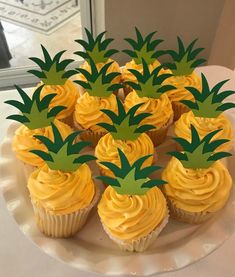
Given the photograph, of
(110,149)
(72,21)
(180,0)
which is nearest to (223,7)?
(180,0)

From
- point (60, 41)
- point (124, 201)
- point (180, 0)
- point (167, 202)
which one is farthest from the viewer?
point (60, 41)

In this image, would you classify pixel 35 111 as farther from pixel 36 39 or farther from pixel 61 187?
pixel 36 39

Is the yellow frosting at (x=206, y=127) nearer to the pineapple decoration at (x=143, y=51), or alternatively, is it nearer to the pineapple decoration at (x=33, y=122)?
the pineapple decoration at (x=143, y=51)

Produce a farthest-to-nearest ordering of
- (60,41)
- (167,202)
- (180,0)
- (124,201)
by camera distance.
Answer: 1. (60,41)
2. (180,0)
3. (167,202)
4. (124,201)

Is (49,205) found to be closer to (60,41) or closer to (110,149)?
(110,149)

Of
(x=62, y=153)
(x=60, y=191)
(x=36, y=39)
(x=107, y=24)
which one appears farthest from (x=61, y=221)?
(x=36, y=39)

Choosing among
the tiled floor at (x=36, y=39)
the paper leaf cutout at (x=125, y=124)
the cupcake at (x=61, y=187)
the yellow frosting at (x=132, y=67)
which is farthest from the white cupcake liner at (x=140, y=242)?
the tiled floor at (x=36, y=39)
